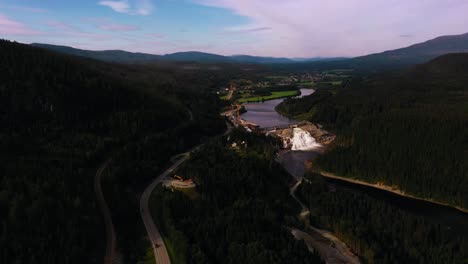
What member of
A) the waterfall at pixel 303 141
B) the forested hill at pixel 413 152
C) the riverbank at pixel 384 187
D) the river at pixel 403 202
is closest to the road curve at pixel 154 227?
the river at pixel 403 202

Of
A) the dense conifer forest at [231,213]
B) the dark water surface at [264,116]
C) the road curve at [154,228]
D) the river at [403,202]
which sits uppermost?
the dark water surface at [264,116]

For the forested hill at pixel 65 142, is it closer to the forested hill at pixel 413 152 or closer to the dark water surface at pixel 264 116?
the dark water surface at pixel 264 116

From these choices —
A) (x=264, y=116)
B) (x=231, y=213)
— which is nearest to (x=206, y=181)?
(x=231, y=213)


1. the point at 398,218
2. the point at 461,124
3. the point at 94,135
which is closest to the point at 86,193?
the point at 94,135

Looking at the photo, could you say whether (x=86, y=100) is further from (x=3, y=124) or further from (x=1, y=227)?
(x=1, y=227)

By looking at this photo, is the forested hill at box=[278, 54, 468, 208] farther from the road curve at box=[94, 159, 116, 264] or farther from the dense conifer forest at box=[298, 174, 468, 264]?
the road curve at box=[94, 159, 116, 264]

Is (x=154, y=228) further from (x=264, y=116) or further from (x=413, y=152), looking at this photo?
(x=264, y=116)
